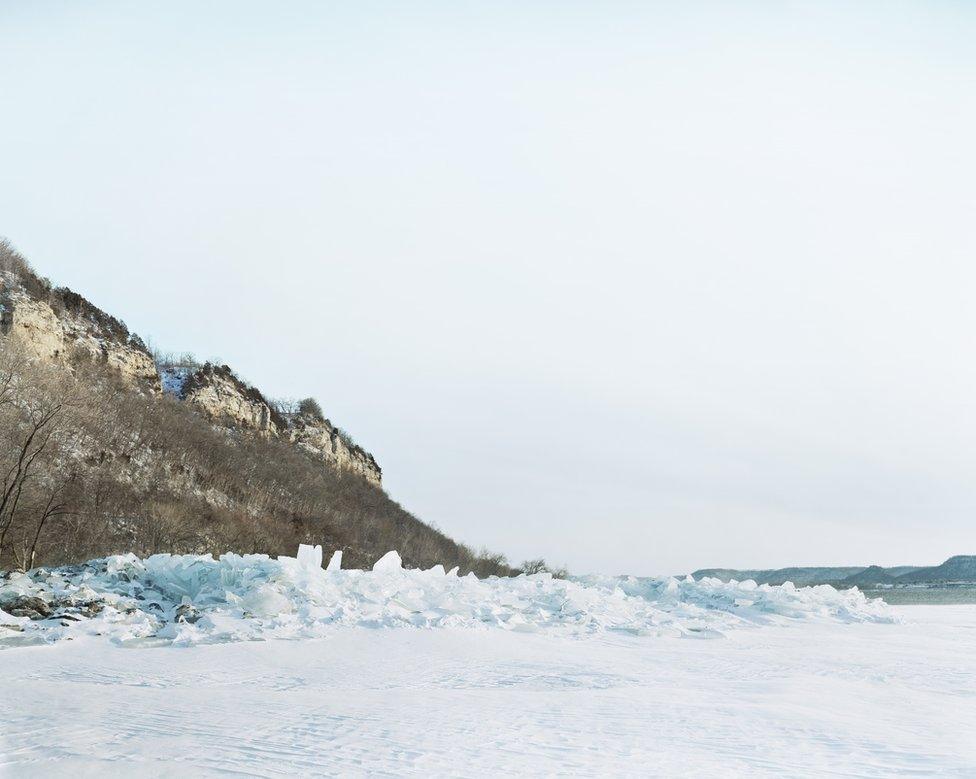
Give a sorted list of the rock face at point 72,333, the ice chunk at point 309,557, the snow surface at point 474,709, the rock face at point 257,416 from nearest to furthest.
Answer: the snow surface at point 474,709 → the ice chunk at point 309,557 → the rock face at point 72,333 → the rock face at point 257,416

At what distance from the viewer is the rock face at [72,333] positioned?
22.1m

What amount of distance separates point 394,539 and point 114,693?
88.2 ft

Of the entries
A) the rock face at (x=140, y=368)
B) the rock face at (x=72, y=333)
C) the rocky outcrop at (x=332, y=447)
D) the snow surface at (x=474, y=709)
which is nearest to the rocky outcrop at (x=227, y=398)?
the rock face at (x=140, y=368)

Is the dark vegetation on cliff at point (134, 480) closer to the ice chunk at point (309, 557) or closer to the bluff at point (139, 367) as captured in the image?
the bluff at point (139, 367)

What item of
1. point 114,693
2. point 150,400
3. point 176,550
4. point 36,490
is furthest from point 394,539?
point 114,693

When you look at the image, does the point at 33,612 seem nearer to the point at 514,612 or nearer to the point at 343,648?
the point at 343,648

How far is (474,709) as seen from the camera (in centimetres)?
402

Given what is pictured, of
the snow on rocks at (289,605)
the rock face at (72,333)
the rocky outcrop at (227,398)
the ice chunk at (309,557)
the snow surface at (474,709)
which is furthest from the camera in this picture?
the rocky outcrop at (227,398)

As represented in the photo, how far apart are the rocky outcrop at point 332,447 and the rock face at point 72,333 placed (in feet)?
27.5

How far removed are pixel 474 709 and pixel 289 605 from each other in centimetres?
360

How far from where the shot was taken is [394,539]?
30.8 metres

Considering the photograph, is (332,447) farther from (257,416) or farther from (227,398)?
(227,398)

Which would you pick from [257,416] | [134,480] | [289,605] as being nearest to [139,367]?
[257,416]

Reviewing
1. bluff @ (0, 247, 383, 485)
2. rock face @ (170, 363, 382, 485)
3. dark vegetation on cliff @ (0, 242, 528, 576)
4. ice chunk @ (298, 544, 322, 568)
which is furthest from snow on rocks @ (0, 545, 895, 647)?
rock face @ (170, 363, 382, 485)
